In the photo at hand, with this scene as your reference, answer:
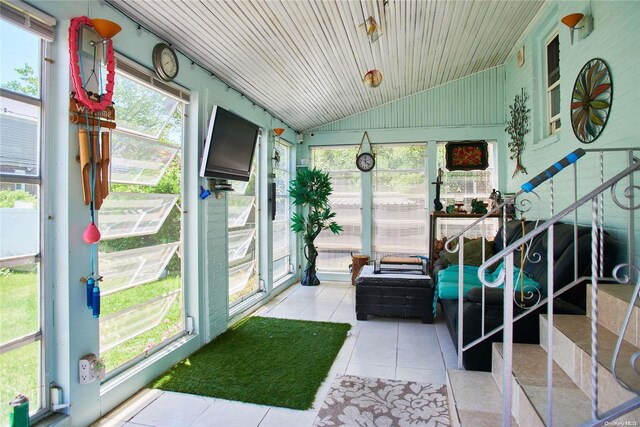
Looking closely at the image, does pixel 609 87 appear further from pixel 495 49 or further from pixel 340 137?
pixel 340 137

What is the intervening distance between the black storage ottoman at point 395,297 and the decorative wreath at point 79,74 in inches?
127

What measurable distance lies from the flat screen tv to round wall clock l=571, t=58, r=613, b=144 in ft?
10.6

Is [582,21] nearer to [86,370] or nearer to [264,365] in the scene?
[264,365]

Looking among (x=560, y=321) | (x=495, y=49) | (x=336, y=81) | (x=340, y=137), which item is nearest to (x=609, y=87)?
(x=560, y=321)

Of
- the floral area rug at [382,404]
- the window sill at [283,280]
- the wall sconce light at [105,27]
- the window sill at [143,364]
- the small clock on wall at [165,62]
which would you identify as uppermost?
the small clock on wall at [165,62]

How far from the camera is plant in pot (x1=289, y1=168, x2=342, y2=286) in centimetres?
580

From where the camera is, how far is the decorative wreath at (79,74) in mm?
1983

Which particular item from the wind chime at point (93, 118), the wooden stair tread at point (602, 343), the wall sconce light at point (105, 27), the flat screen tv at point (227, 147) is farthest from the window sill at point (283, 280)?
the wall sconce light at point (105, 27)

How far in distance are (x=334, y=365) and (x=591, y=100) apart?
3207 millimetres

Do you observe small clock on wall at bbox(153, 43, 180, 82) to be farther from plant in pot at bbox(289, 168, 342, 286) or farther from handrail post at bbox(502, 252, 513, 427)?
plant in pot at bbox(289, 168, 342, 286)

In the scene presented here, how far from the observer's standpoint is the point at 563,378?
1895mm

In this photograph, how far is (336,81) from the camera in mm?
4672

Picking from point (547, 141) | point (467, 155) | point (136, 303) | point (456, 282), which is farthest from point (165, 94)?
point (467, 155)

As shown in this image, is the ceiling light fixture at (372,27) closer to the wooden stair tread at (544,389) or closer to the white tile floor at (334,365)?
the wooden stair tread at (544,389)
